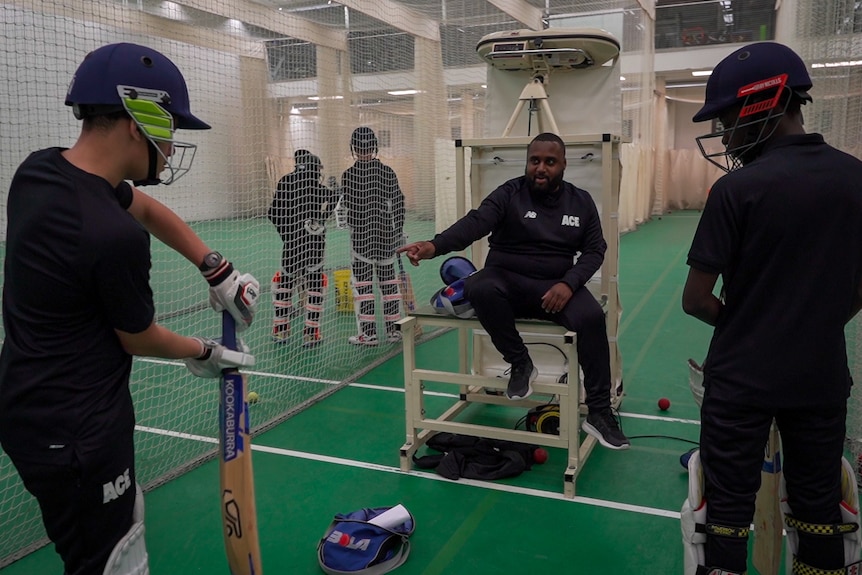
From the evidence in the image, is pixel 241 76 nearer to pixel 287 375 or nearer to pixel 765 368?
pixel 287 375

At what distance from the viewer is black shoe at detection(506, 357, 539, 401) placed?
3.43 metres

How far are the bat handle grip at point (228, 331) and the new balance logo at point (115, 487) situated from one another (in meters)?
0.48

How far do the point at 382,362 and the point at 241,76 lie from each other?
2.73m

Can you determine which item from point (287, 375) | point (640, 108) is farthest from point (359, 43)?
point (640, 108)

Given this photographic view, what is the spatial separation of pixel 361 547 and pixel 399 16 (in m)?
5.21

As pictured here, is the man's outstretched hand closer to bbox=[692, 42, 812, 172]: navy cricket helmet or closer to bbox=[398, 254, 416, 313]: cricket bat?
bbox=[692, 42, 812, 172]: navy cricket helmet

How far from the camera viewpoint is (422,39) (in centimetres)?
691

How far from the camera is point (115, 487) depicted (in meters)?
1.67

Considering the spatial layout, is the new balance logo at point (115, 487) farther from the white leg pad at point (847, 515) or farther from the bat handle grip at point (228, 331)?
the white leg pad at point (847, 515)

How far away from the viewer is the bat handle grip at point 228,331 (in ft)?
6.76

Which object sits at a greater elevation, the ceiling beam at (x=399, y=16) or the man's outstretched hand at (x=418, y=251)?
the ceiling beam at (x=399, y=16)

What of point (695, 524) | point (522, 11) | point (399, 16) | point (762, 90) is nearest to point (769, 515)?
point (695, 524)

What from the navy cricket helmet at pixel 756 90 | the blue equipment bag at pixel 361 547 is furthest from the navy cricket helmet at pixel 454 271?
the navy cricket helmet at pixel 756 90

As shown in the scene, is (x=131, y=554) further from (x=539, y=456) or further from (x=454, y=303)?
(x=539, y=456)
